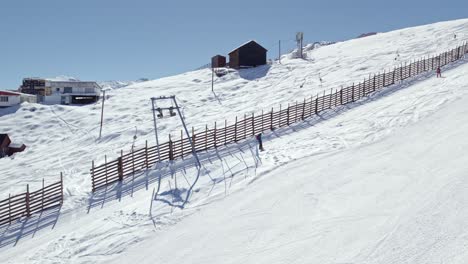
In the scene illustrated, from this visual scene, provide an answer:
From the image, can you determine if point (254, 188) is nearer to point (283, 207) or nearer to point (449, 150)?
point (283, 207)

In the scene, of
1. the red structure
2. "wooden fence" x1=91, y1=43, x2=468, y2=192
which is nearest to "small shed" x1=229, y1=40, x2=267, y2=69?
"wooden fence" x1=91, y1=43, x2=468, y2=192

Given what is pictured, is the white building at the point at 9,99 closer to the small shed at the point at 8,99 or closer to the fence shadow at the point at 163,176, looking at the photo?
the small shed at the point at 8,99

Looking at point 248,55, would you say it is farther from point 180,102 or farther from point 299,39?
point 180,102

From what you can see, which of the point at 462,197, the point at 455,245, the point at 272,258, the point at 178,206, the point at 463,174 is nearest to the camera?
the point at 455,245

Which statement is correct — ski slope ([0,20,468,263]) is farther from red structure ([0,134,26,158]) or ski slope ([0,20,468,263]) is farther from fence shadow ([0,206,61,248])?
red structure ([0,134,26,158])

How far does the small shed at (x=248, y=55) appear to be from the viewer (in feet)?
208

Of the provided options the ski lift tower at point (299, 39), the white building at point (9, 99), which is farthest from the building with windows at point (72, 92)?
the ski lift tower at point (299, 39)

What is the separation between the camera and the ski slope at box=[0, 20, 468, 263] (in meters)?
11.6

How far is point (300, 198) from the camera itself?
600 inches

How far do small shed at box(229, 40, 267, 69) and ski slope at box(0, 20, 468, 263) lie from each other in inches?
1269

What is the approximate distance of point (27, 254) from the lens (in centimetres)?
1484

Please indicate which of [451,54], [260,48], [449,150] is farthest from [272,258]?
[260,48]

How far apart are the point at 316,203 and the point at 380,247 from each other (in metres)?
3.90

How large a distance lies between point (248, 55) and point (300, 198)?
5118cm
